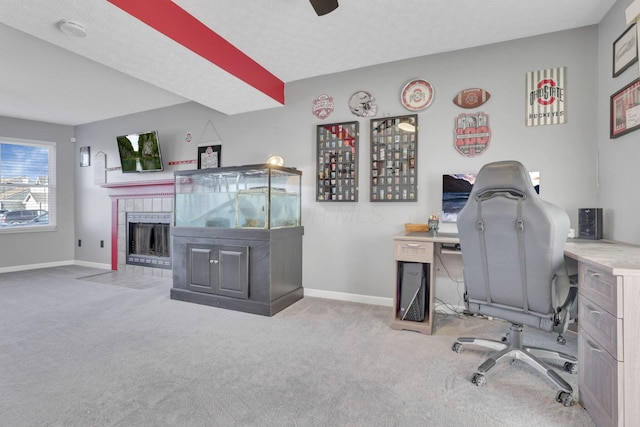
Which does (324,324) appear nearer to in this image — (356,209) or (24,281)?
(356,209)

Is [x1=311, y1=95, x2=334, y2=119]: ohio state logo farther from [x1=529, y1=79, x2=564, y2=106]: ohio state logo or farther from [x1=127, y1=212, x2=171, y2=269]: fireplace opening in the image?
[x1=127, y1=212, x2=171, y2=269]: fireplace opening

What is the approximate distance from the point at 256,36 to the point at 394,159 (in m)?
1.77

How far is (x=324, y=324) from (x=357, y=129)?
6.82 feet

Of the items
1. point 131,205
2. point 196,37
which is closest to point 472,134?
point 196,37

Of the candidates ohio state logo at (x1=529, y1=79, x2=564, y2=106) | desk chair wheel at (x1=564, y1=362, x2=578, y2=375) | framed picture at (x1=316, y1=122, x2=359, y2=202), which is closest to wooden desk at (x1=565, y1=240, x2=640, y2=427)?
desk chair wheel at (x1=564, y1=362, x2=578, y2=375)

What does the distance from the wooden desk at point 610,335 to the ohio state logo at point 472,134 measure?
4.71ft

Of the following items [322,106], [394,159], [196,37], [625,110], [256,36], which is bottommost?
[394,159]

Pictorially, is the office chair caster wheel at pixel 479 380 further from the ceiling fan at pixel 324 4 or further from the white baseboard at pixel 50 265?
the white baseboard at pixel 50 265

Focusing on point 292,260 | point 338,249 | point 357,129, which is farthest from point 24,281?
point 357,129

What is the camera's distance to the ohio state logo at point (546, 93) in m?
2.65

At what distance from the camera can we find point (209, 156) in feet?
14.0

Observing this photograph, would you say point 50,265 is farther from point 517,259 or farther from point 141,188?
point 517,259

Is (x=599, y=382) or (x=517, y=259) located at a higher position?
(x=517, y=259)

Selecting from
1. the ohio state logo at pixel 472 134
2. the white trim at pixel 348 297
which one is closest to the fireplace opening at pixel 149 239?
the white trim at pixel 348 297
